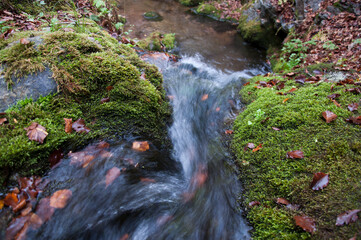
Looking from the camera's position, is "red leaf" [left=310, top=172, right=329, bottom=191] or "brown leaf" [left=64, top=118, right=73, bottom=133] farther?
"brown leaf" [left=64, top=118, right=73, bottom=133]

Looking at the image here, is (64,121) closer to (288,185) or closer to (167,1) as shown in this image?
(288,185)

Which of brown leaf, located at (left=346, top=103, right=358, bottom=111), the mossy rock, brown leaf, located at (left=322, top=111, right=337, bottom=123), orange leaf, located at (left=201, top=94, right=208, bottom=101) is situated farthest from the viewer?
the mossy rock

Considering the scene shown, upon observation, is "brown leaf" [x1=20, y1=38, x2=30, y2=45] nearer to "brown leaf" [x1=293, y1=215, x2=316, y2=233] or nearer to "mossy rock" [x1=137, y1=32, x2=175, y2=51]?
"brown leaf" [x1=293, y1=215, x2=316, y2=233]

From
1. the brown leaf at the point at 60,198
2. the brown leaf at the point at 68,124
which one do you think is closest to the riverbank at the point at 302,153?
the brown leaf at the point at 60,198

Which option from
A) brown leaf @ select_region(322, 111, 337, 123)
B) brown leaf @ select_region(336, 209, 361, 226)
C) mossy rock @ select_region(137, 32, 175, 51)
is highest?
brown leaf @ select_region(322, 111, 337, 123)

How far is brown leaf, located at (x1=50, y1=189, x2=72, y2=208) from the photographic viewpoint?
198 centimetres

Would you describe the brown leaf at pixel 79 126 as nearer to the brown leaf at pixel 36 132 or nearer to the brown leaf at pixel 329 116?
the brown leaf at pixel 36 132

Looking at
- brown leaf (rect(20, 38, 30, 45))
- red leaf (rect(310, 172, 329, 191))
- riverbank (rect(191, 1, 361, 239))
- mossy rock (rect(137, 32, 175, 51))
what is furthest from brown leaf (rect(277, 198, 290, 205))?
mossy rock (rect(137, 32, 175, 51))

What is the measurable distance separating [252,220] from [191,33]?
976 cm

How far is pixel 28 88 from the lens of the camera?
254cm

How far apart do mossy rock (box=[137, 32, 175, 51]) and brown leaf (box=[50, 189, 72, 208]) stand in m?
6.10

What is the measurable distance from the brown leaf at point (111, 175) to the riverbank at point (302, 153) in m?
1.66

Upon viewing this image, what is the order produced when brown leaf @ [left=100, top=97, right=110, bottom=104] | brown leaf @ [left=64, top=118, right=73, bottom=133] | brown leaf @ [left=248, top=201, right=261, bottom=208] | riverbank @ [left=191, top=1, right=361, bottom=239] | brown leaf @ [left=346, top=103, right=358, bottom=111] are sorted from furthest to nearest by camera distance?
1. brown leaf @ [left=100, top=97, right=110, bottom=104]
2. brown leaf @ [left=346, top=103, right=358, bottom=111]
3. brown leaf @ [left=64, top=118, right=73, bottom=133]
4. brown leaf @ [left=248, top=201, right=261, bottom=208]
5. riverbank @ [left=191, top=1, right=361, bottom=239]

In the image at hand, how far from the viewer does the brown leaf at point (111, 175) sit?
2.33 meters
